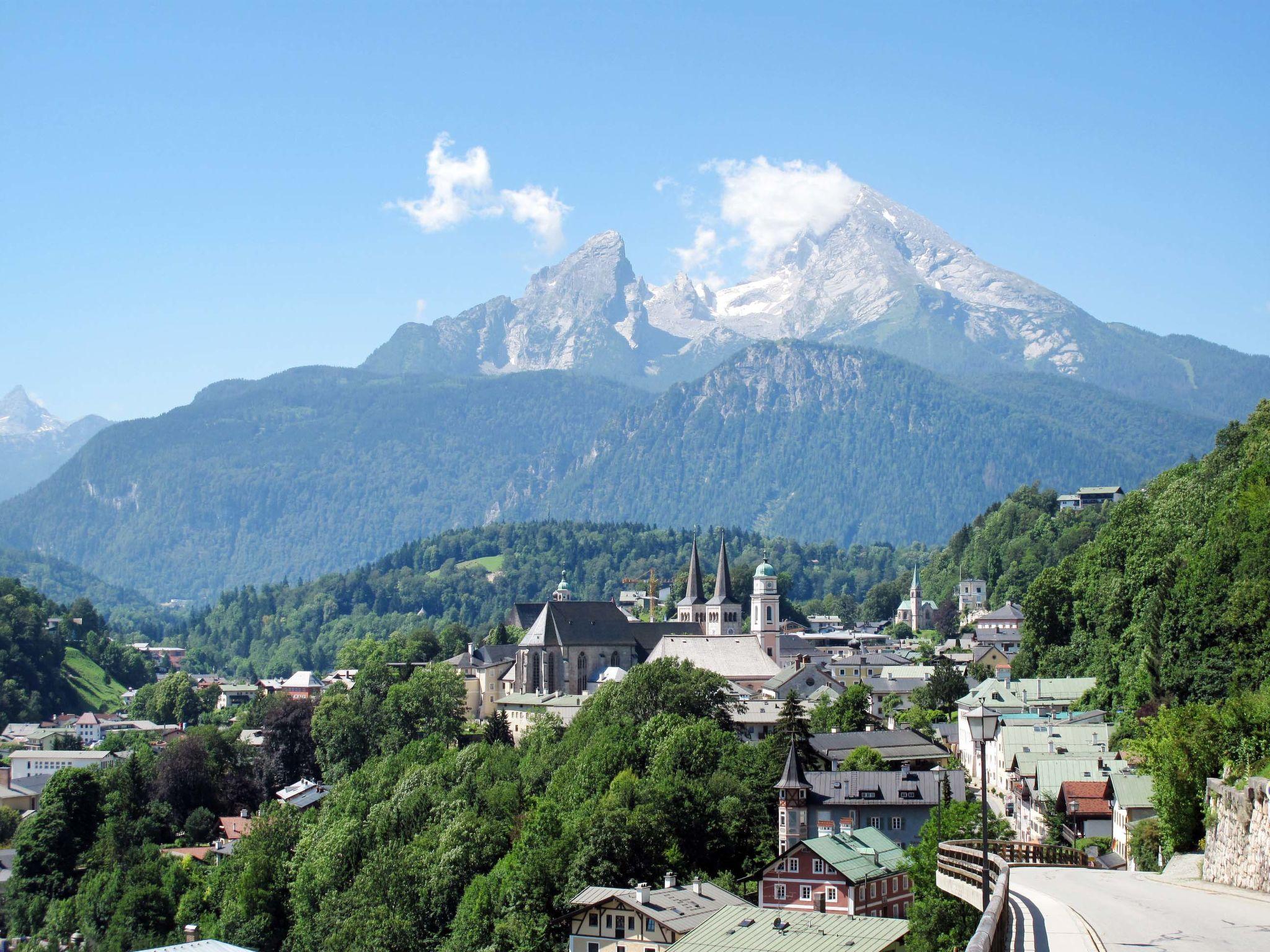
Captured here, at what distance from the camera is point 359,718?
113 m

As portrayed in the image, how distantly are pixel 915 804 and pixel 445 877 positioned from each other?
A: 22326mm

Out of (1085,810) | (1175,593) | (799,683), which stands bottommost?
(1085,810)

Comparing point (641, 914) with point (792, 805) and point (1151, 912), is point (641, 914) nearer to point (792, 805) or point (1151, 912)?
point (792, 805)

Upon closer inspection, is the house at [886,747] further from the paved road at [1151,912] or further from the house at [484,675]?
the house at [484,675]

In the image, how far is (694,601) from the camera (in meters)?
150

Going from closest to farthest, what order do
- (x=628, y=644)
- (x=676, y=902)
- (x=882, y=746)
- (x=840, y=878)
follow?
1. (x=840, y=878)
2. (x=676, y=902)
3. (x=882, y=746)
4. (x=628, y=644)

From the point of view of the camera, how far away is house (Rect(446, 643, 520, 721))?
13075 centimetres

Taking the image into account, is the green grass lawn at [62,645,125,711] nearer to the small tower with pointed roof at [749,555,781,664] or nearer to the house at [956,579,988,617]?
the small tower with pointed roof at [749,555,781,664]

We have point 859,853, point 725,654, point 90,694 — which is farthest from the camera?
point 90,694

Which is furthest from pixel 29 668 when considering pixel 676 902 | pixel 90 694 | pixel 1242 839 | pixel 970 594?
pixel 1242 839

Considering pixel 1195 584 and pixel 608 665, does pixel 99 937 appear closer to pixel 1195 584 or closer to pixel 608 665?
pixel 608 665

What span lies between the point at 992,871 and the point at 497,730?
77.7 metres

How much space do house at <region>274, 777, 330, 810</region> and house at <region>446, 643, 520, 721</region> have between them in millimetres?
18377

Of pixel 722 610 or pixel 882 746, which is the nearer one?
pixel 882 746
